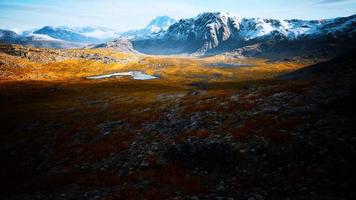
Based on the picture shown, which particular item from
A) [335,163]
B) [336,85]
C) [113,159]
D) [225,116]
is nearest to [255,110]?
[225,116]

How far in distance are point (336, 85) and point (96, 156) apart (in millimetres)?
26839

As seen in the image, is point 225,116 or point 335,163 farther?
point 225,116

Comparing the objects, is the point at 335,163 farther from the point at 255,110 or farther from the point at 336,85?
the point at 336,85

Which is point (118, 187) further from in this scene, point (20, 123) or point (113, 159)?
point (20, 123)

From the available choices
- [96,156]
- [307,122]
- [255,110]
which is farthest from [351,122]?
[96,156]

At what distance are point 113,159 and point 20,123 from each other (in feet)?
114

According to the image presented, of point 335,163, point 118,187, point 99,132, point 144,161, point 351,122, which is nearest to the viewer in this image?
point 335,163

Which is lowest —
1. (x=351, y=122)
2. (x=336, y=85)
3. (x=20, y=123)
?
(x=20, y=123)

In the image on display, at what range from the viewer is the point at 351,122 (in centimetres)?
1994

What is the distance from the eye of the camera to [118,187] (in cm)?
1841

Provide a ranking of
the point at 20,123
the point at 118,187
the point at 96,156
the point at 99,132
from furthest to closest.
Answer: the point at 20,123 < the point at 99,132 < the point at 96,156 < the point at 118,187

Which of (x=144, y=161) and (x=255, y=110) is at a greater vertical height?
(x=255, y=110)

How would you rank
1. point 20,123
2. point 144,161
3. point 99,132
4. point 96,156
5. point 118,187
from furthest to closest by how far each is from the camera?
point 20,123 < point 99,132 < point 96,156 < point 144,161 < point 118,187

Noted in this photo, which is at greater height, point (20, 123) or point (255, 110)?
point (255, 110)
